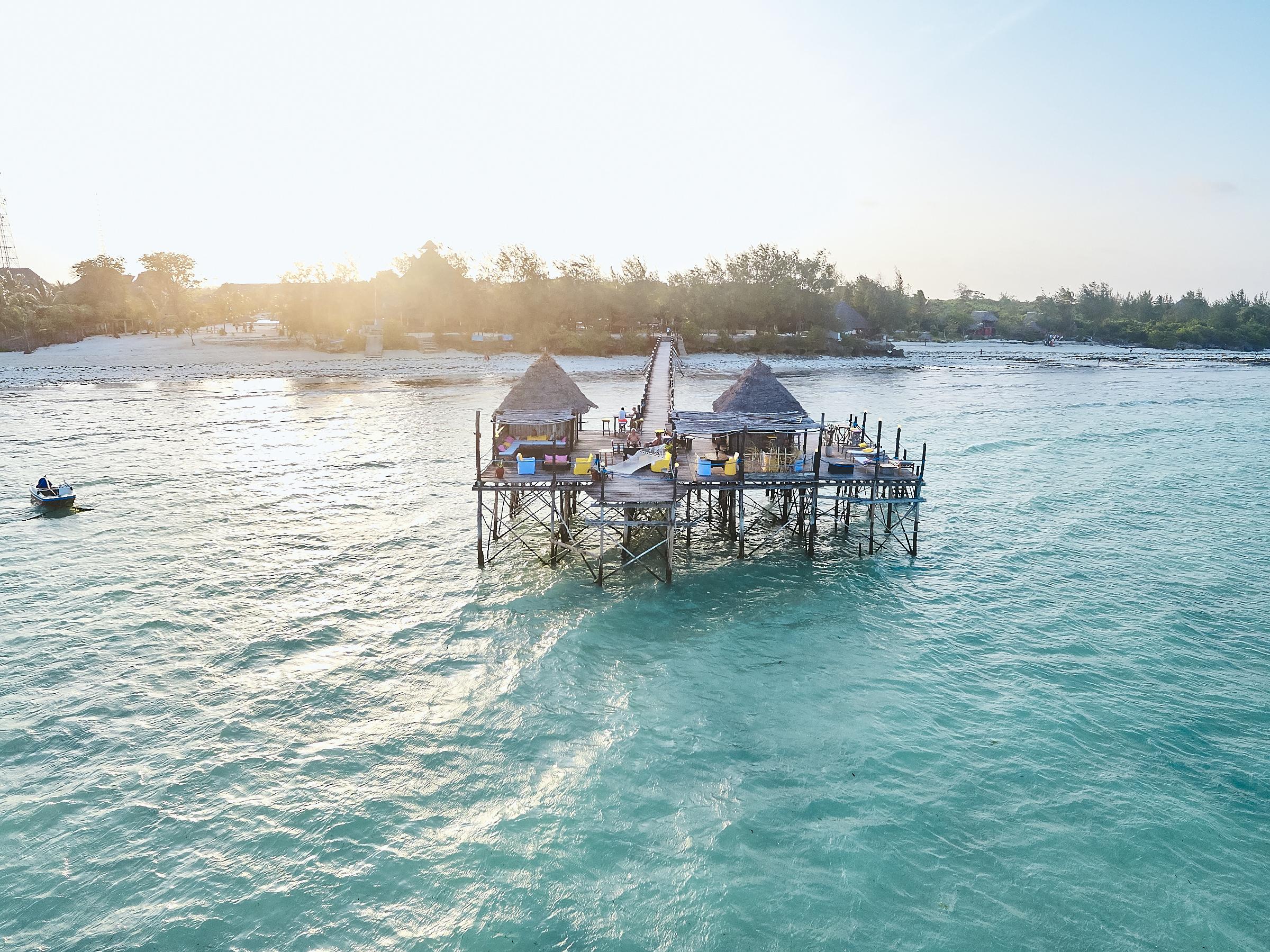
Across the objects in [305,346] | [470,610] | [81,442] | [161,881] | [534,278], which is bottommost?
[161,881]

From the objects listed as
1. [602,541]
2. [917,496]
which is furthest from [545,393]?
[917,496]

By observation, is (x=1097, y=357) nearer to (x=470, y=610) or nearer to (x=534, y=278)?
(x=534, y=278)

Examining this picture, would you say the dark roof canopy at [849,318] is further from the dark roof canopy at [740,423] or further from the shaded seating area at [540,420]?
the shaded seating area at [540,420]

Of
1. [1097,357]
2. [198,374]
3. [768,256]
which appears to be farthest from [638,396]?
[1097,357]

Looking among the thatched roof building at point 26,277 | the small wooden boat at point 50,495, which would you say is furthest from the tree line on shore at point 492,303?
the small wooden boat at point 50,495

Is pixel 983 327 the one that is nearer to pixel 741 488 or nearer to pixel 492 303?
pixel 492 303

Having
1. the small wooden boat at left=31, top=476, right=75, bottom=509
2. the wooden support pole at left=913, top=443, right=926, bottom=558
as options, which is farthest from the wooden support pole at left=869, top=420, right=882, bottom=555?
the small wooden boat at left=31, top=476, right=75, bottom=509

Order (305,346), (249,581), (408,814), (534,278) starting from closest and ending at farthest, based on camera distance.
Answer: (408,814), (249,581), (305,346), (534,278)
